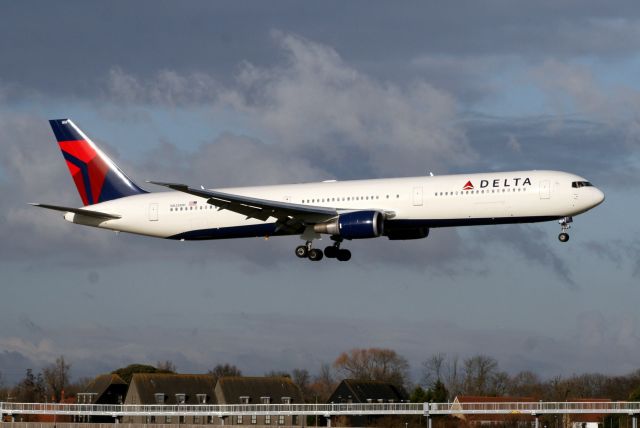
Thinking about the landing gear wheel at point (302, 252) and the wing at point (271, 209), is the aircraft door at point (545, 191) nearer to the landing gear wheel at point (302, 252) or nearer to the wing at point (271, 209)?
the wing at point (271, 209)

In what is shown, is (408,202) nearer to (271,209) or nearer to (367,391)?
(271,209)

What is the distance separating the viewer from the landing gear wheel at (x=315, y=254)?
75.4 metres

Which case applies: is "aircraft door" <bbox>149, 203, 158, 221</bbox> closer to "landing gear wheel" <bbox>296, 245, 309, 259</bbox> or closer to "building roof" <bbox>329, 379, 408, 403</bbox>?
"landing gear wheel" <bbox>296, 245, 309, 259</bbox>

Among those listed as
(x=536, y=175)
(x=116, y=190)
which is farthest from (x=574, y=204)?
(x=116, y=190)

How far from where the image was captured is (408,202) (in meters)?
70.0

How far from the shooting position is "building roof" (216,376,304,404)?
391 feet

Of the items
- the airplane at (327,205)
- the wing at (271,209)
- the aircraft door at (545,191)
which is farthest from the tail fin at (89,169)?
the aircraft door at (545,191)

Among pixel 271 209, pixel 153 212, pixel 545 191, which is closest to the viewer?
pixel 545 191

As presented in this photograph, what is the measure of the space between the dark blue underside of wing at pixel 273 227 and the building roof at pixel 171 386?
43.7m

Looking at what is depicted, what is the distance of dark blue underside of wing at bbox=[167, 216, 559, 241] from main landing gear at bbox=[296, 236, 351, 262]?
1.60 metres

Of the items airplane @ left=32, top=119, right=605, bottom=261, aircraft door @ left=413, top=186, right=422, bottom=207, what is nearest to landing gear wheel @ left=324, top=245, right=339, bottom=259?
airplane @ left=32, top=119, right=605, bottom=261

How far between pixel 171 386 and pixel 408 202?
5835 cm

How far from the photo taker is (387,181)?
237ft

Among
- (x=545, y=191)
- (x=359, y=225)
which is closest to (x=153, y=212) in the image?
(x=359, y=225)
